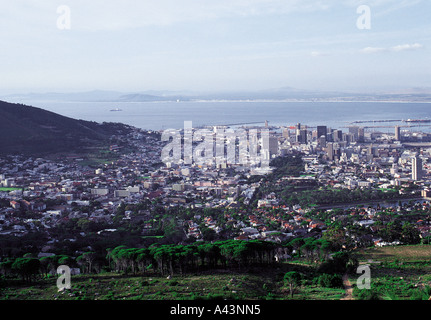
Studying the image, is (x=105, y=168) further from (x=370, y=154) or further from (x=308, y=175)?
(x=370, y=154)

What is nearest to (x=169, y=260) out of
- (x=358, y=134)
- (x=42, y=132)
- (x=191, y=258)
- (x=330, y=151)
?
(x=191, y=258)

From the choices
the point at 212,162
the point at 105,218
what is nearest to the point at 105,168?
the point at 212,162

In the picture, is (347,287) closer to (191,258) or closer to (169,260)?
(191,258)

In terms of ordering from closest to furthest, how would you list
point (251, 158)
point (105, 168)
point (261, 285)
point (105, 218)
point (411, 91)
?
1. point (261, 285)
2. point (105, 218)
3. point (105, 168)
4. point (251, 158)
5. point (411, 91)

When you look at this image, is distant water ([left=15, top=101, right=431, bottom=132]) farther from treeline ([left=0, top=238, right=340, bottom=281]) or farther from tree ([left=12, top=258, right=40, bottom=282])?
tree ([left=12, top=258, right=40, bottom=282])

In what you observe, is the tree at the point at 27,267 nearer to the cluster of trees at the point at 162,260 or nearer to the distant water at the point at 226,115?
the cluster of trees at the point at 162,260

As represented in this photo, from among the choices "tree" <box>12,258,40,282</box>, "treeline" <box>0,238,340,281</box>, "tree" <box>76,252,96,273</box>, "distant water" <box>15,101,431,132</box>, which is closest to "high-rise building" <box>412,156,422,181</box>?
"treeline" <box>0,238,340,281</box>
